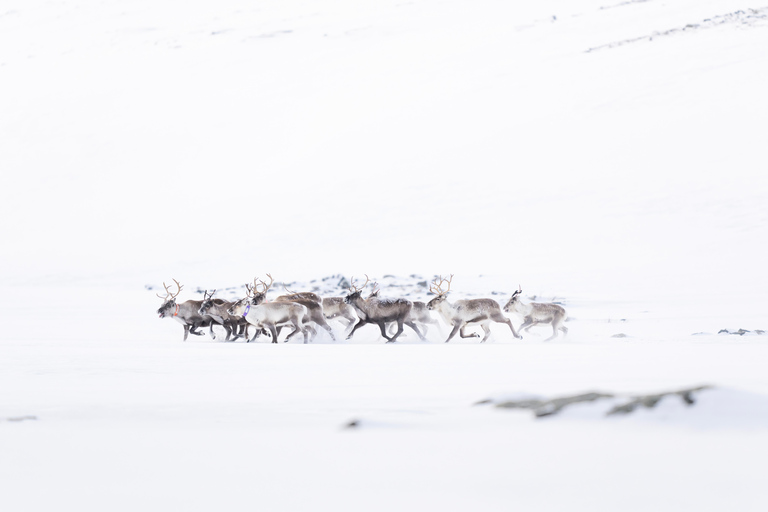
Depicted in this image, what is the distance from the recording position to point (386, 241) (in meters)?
22.7

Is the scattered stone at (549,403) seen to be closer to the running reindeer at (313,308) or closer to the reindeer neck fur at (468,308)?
the reindeer neck fur at (468,308)

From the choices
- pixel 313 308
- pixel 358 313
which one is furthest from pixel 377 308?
pixel 313 308

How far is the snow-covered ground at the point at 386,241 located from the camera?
3436 millimetres

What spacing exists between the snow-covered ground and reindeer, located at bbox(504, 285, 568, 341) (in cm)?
47

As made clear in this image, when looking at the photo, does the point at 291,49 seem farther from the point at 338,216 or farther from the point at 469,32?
the point at 338,216

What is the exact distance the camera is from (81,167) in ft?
110

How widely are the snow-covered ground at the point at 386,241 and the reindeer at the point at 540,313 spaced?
1.53 feet

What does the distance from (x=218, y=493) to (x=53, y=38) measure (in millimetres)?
59820

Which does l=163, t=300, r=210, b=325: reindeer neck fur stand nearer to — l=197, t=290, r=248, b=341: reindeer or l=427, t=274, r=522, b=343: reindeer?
l=197, t=290, r=248, b=341: reindeer

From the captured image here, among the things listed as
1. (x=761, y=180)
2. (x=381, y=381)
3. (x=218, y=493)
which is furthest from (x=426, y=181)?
(x=218, y=493)

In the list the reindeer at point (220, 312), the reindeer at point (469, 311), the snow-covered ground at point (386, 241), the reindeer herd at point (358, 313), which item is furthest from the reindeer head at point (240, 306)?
the reindeer at point (469, 311)

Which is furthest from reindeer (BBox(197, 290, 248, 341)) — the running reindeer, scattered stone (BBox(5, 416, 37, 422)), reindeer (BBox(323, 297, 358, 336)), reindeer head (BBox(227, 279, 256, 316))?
scattered stone (BBox(5, 416, 37, 422))

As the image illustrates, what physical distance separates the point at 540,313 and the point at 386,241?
1251 centimetres

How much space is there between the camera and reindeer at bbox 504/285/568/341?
10281mm
